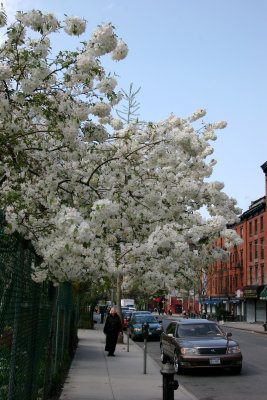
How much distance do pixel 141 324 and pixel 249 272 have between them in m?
36.6

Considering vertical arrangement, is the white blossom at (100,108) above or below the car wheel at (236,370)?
above

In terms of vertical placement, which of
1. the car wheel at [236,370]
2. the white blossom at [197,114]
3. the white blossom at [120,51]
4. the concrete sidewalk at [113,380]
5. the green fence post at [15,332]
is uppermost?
the white blossom at [197,114]

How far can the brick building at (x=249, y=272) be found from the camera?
192ft

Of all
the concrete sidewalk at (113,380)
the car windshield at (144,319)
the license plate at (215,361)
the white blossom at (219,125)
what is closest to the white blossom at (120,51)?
the concrete sidewalk at (113,380)

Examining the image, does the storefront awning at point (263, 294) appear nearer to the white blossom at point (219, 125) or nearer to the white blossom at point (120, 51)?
the white blossom at point (219, 125)

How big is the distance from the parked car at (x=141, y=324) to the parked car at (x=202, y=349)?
13.8 m

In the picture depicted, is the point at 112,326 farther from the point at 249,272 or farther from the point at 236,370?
the point at 249,272

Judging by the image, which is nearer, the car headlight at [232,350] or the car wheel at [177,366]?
the car headlight at [232,350]

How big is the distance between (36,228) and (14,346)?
3150mm

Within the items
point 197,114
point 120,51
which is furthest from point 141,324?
point 120,51

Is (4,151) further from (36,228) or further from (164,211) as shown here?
(164,211)

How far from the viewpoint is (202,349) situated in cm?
1341

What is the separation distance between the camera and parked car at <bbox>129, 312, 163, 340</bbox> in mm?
29125

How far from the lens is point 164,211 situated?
413 inches
